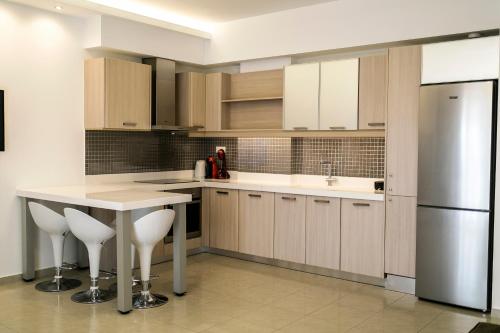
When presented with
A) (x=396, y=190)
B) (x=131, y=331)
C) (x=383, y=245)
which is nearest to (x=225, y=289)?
(x=131, y=331)

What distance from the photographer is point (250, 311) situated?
3.98m

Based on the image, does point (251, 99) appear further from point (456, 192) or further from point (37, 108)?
point (456, 192)

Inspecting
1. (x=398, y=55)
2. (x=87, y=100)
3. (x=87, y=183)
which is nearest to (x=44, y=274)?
(x=87, y=183)

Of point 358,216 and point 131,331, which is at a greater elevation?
point 358,216

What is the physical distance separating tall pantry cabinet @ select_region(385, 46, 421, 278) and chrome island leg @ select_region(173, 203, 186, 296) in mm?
1848

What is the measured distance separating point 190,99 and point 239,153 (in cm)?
94

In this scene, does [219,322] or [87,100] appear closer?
[219,322]

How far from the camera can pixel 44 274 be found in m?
4.91

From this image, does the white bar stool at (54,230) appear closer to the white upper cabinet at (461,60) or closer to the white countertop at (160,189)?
the white countertop at (160,189)

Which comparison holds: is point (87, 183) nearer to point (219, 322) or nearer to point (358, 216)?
point (219, 322)

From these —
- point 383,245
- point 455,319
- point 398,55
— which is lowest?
point 455,319

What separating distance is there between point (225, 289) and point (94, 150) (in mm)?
2092

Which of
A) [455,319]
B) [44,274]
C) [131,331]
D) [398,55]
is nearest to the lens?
[131,331]

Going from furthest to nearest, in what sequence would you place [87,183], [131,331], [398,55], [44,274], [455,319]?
[87,183] < [44,274] < [398,55] < [455,319] < [131,331]
